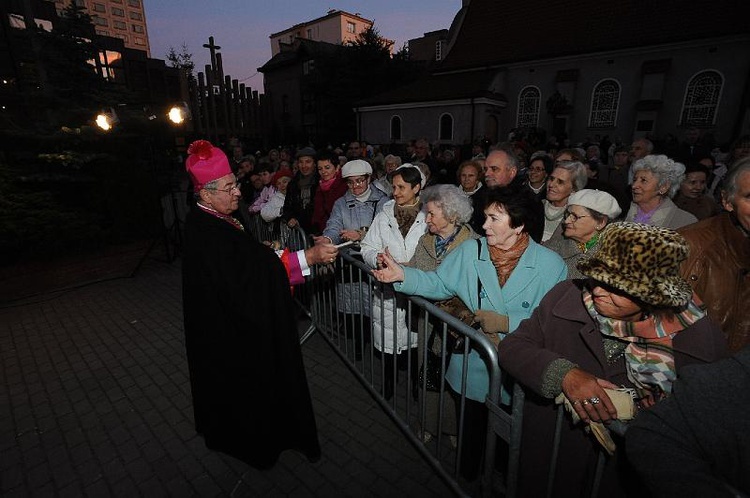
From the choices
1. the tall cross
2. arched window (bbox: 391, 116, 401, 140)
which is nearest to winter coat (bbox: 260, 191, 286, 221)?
the tall cross

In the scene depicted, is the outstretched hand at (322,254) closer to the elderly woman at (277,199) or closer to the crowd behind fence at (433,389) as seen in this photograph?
the crowd behind fence at (433,389)

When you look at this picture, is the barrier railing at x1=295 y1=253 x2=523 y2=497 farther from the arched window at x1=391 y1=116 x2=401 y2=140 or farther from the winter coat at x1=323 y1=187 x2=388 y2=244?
the arched window at x1=391 y1=116 x2=401 y2=140

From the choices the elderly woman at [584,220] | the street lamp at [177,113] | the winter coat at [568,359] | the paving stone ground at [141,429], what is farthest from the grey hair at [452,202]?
the street lamp at [177,113]

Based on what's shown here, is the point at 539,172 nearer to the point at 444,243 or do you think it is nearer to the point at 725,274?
the point at 444,243

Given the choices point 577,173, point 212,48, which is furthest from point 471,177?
point 212,48

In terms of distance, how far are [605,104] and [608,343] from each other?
27313mm

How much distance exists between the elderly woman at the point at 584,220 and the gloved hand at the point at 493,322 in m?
0.95

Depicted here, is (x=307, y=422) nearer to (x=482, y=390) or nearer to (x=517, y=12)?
(x=482, y=390)

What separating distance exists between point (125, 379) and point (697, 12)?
30.9 metres

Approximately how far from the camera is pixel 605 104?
2289 centimetres

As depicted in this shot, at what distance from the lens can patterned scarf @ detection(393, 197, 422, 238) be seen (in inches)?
137

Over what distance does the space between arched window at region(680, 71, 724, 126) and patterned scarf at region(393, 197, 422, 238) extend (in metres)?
25.7

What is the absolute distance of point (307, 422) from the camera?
108 inches

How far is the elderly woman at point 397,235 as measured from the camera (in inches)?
132
